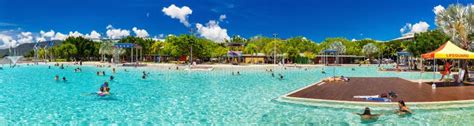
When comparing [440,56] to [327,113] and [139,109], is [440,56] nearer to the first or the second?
[327,113]

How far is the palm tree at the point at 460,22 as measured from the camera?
29.1 metres

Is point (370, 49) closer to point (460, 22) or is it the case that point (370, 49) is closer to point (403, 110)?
point (460, 22)

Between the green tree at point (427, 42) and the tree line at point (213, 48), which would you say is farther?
the tree line at point (213, 48)

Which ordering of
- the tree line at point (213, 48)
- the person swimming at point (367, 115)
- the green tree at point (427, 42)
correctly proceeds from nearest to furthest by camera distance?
the person swimming at point (367, 115) < the green tree at point (427, 42) < the tree line at point (213, 48)

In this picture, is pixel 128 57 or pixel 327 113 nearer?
pixel 327 113

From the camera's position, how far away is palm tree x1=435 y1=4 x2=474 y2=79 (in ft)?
95.5

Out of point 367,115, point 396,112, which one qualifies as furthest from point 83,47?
point 367,115

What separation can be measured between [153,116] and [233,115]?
3047 mm

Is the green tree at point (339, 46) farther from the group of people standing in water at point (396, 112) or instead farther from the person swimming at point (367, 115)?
the person swimming at point (367, 115)

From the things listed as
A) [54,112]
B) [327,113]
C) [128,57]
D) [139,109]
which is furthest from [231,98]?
[128,57]

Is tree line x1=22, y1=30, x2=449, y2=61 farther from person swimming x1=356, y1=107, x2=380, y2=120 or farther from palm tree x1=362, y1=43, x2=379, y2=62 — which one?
person swimming x1=356, y1=107, x2=380, y2=120

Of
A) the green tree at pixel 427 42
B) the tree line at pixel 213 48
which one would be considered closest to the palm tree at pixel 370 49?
the tree line at pixel 213 48

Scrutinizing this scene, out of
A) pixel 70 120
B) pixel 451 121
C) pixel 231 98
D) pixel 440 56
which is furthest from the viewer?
pixel 440 56

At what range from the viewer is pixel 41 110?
16.3 meters
